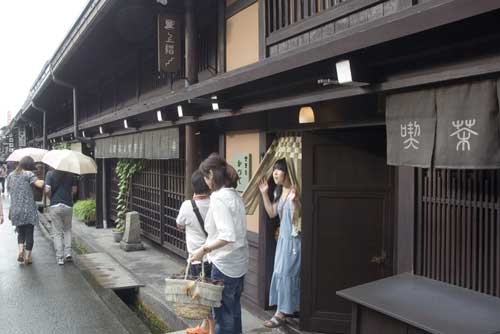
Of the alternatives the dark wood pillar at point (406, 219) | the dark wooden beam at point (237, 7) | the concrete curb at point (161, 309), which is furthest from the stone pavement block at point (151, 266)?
the dark wooden beam at point (237, 7)

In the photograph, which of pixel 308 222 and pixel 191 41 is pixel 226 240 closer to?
pixel 308 222

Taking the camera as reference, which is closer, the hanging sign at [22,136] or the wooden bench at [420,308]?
the wooden bench at [420,308]

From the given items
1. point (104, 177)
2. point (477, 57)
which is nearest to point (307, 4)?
point (477, 57)

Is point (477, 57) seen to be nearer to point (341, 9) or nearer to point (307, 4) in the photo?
point (341, 9)

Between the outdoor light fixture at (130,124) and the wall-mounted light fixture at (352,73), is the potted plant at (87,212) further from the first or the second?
the wall-mounted light fixture at (352,73)

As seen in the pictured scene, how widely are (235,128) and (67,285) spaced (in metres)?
4.57

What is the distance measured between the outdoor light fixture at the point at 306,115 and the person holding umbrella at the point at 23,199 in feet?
23.2

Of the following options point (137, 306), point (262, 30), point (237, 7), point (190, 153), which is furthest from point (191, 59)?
point (137, 306)

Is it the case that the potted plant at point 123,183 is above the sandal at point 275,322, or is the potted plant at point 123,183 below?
above

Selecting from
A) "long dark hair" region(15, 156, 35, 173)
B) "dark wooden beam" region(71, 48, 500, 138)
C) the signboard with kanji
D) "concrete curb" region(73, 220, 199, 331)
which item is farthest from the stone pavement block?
"dark wooden beam" region(71, 48, 500, 138)

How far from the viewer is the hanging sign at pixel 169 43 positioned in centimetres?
850

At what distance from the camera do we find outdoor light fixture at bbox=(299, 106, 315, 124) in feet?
19.1

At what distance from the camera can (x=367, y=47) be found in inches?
141

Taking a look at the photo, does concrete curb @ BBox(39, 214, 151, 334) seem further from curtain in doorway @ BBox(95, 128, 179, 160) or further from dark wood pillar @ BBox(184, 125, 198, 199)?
curtain in doorway @ BBox(95, 128, 179, 160)
